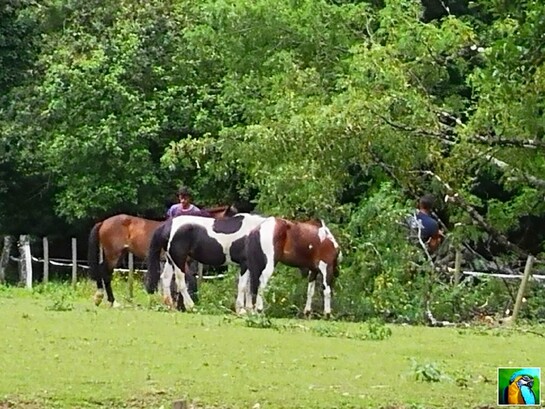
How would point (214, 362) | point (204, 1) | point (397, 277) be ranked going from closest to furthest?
point (214, 362) < point (397, 277) < point (204, 1)

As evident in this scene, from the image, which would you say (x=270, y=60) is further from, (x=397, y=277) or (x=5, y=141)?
(x=5, y=141)

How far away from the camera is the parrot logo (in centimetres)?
857

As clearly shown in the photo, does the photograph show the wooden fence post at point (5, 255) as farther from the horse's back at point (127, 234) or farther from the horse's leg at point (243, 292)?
the horse's leg at point (243, 292)

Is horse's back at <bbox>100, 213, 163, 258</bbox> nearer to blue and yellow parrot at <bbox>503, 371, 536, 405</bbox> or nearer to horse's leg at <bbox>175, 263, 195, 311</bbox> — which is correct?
horse's leg at <bbox>175, 263, 195, 311</bbox>

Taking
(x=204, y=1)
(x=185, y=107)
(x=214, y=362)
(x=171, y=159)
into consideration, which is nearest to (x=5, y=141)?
(x=185, y=107)

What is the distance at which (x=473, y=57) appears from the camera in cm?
2083

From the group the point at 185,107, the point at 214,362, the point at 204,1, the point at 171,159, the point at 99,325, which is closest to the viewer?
the point at 214,362

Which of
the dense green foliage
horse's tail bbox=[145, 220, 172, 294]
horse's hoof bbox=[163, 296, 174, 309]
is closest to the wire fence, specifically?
the dense green foliage

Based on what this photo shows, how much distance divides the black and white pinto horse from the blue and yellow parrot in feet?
27.0

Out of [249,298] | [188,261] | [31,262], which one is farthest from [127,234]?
[31,262]

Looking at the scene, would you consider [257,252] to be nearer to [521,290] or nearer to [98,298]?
[98,298]

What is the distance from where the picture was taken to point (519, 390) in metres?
8.54

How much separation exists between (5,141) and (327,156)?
1247 centimetres

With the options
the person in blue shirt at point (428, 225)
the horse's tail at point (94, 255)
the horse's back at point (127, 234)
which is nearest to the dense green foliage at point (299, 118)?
the person in blue shirt at point (428, 225)
